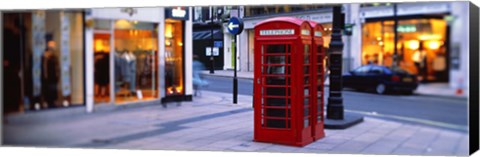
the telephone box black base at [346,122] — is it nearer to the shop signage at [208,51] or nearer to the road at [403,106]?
the road at [403,106]

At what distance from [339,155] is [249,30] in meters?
1.96

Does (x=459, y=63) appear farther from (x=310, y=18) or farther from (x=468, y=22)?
(x=310, y=18)

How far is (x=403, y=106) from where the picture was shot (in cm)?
669

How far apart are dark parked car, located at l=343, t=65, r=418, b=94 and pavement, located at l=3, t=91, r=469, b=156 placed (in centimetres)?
53

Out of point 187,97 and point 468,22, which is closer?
point 468,22

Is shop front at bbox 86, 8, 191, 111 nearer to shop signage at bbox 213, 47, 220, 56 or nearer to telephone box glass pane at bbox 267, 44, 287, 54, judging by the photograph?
shop signage at bbox 213, 47, 220, 56

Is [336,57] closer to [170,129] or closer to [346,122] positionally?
[346,122]

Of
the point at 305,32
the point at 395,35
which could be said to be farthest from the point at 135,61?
the point at 395,35

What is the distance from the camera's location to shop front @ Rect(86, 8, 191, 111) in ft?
23.3

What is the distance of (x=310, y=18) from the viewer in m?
7.14

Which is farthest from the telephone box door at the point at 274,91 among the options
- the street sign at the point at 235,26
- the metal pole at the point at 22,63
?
the metal pole at the point at 22,63

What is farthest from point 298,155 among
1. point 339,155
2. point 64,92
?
point 64,92

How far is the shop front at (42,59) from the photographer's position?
720 centimetres

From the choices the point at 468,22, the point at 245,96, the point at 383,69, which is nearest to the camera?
the point at 468,22
